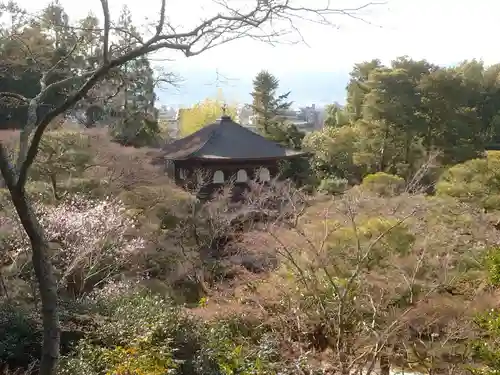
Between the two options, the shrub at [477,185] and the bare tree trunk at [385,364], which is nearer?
the bare tree trunk at [385,364]

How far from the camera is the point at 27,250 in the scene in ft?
27.5

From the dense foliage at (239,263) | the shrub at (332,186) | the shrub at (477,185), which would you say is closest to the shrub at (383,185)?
the dense foliage at (239,263)

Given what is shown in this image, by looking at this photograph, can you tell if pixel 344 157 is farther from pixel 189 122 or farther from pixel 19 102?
pixel 19 102

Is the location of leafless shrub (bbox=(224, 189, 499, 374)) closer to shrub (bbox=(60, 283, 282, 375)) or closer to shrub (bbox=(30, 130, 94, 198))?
shrub (bbox=(60, 283, 282, 375))

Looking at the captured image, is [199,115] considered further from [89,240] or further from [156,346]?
[156,346]

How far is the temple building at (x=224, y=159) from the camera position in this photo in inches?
632

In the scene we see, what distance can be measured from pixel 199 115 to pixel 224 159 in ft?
50.8

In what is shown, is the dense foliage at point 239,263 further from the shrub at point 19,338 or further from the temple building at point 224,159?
the temple building at point 224,159

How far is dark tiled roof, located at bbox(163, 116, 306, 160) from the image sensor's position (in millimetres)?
16266

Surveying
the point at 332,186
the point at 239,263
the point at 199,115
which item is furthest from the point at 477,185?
the point at 199,115

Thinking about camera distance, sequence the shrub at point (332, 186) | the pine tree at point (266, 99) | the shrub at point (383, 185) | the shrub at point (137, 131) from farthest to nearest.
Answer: the pine tree at point (266, 99)
the shrub at point (137, 131)
the shrub at point (332, 186)
the shrub at point (383, 185)

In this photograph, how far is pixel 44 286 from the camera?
141 inches

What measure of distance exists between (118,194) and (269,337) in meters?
6.40

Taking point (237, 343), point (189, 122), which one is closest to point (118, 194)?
point (237, 343)
